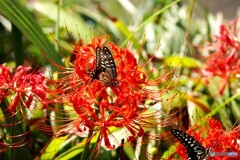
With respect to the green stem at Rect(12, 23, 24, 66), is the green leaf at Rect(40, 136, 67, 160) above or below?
below

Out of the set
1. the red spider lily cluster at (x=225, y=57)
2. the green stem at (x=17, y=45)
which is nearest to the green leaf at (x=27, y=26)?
the green stem at (x=17, y=45)

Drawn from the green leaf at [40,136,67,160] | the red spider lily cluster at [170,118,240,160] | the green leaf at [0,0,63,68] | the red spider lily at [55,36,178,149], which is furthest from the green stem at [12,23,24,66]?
the red spider lily cluster at [170,118,240,160]

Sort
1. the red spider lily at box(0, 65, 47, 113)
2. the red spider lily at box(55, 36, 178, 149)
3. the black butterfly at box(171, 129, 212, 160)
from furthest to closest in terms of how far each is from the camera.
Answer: the red spider lily at box(0, 65, 47, 113), the red spider lily at box(55, 36, 178, 149), the black butterfly at box(171, 129, 212, 160)

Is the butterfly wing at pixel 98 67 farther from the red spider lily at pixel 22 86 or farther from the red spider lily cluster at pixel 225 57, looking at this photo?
the red spider lily cluster at pixel 225 57

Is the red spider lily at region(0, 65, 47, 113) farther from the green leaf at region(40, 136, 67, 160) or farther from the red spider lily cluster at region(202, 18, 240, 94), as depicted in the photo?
the red spider lily cluster at region(202, 18, 240, 94)

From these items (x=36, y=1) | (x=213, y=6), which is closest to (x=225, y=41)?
(x=36, y=1)

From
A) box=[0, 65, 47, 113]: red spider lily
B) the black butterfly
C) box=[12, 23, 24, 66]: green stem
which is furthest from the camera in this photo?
box=[12, 23, 24, 66]: green stem

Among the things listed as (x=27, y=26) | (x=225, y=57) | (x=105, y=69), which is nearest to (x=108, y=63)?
(x=105, y=69)
